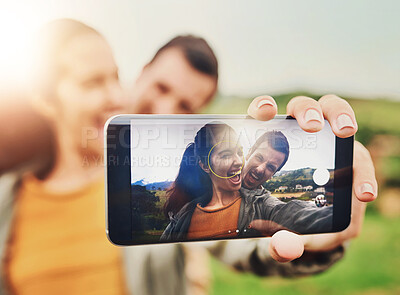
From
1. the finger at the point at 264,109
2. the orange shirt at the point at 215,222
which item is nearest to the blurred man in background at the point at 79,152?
the finger at the point at 264,109

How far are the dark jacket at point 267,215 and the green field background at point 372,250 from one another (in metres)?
0.21

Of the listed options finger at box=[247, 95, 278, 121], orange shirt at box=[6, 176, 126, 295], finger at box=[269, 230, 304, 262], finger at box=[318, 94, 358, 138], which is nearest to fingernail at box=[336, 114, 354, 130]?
finger at box=[318, 94, 358, 138]

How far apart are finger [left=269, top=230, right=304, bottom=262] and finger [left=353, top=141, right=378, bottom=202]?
20cm

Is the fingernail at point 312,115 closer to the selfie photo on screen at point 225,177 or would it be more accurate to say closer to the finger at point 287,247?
the selfie photo on screen at point 225,177

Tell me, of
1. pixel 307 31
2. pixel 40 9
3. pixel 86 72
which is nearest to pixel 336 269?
pixel 307 31

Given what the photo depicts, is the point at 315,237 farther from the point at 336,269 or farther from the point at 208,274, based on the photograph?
the point at 208,274

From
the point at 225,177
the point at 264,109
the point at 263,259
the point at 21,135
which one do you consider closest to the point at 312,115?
the point at 264,109

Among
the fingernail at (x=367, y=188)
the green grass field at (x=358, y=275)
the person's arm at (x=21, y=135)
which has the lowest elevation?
the green grass field at (x=358, y=275)

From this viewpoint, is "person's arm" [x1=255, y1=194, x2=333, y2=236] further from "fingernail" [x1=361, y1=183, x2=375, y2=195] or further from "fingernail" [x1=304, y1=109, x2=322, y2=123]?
"fingernail" [x1=304, y1=109, x2=322, y2=123]

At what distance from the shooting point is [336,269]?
975 millimetres

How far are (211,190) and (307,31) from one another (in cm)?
50

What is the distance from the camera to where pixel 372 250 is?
38.7 inches

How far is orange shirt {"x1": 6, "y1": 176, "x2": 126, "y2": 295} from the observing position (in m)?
0.78

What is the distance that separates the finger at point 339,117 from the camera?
0.73 m
